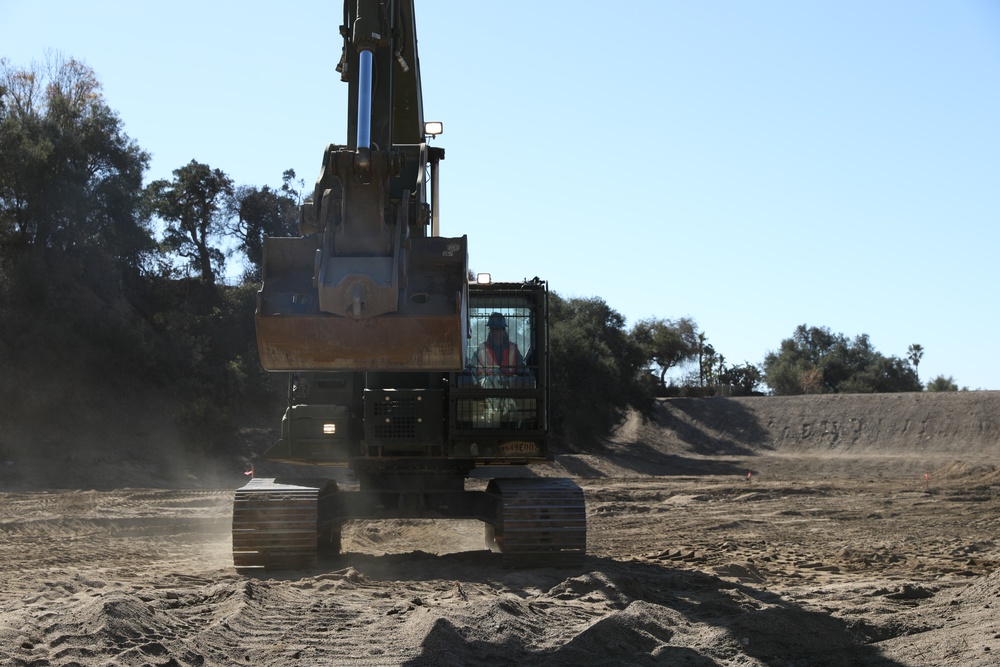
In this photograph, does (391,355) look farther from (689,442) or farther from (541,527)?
(689,442)

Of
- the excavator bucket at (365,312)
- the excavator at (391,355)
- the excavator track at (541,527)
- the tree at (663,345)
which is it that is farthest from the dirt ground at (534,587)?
the tree at (663,345)

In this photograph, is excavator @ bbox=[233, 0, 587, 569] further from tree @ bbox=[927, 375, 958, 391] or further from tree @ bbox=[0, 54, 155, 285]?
tree @ bbox=[927, 375, 958, 391]

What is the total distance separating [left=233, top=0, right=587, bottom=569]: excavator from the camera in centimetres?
821

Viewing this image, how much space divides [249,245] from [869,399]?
36.5 m

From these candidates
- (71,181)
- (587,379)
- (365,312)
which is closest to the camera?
(365,312)

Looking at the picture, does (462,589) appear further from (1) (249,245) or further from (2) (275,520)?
(1) (249,245)

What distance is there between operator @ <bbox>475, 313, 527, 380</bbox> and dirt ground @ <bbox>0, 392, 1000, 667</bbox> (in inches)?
88.3

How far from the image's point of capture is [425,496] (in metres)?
12.5

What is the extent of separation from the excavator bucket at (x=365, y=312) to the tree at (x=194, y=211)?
35099 mm

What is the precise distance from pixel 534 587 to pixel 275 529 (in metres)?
2.95

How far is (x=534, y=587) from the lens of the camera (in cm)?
1034

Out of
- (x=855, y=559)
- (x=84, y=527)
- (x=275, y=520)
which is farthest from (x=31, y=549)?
(x=855, y=559)

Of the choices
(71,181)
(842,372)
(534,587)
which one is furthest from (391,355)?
(842,372)

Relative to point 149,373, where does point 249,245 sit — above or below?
above
